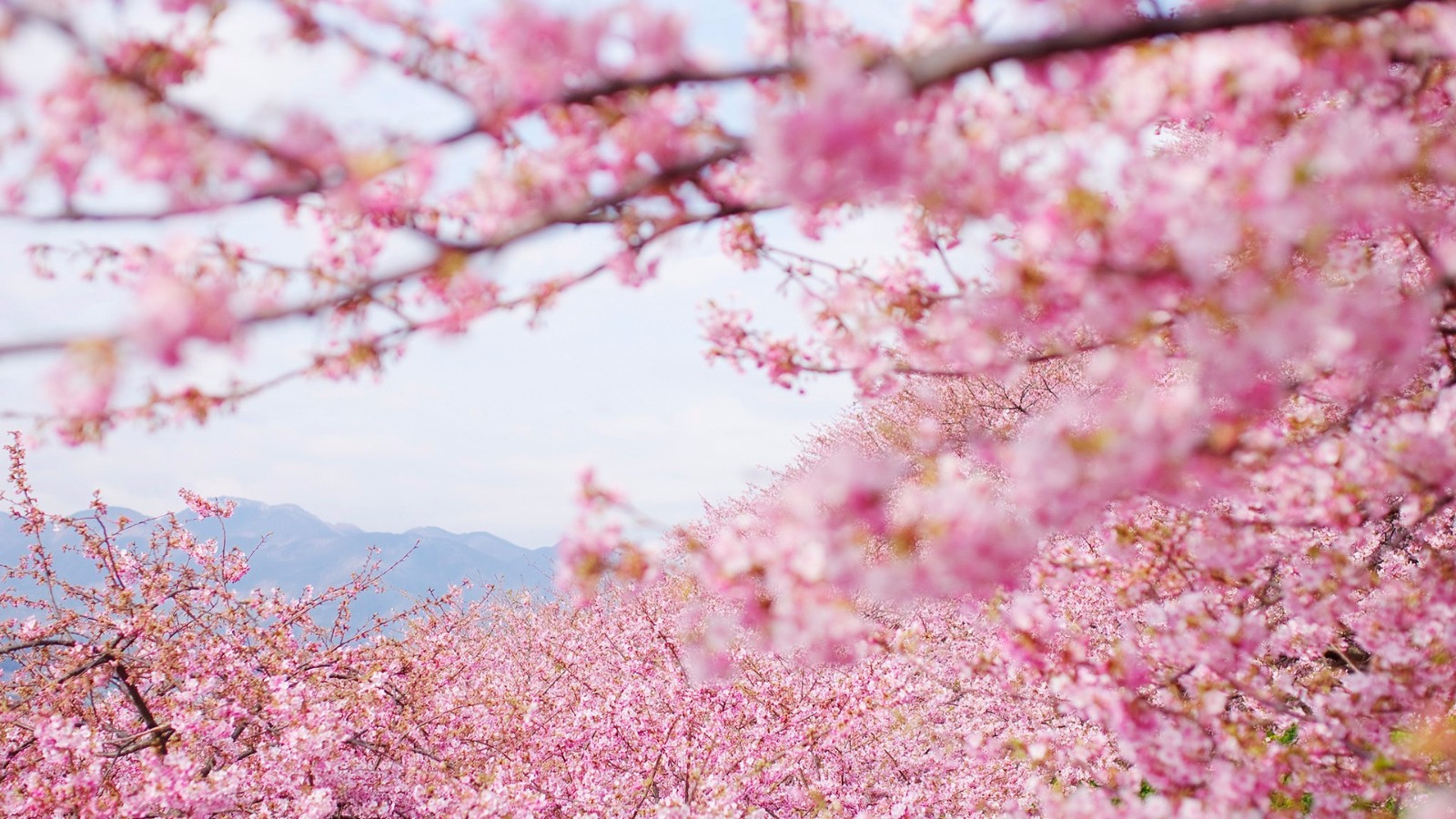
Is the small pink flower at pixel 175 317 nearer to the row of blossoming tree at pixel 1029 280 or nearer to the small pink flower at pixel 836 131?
the row of blossoming tree at pixel 1029 280

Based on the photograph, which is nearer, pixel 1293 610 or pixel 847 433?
pixel 1293 610

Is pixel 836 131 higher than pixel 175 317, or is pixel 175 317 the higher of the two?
pixel 836 131

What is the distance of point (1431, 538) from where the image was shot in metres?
5.89

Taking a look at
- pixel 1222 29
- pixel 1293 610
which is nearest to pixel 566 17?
pixel 1222 29

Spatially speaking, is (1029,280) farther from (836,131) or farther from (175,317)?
(175,317)

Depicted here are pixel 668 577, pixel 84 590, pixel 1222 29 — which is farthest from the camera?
pixel 84 590

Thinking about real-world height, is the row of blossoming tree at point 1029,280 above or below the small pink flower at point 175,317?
above

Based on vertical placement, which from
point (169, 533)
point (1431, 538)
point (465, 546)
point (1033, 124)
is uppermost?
point (465, 546)

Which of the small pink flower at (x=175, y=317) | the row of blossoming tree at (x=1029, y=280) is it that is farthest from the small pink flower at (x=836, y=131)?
the small pink flower at (x=175, y=317)

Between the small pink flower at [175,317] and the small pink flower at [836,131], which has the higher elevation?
the small pink flower at [836,131]

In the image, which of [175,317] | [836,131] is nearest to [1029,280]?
[836,131]

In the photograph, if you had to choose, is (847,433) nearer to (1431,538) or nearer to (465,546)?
(1431,538)

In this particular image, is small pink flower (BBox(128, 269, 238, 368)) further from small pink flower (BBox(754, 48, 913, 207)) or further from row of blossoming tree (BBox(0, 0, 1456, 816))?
small pink flower (BBox(754, 48, 913, 207))

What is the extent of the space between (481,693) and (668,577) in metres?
6.24
